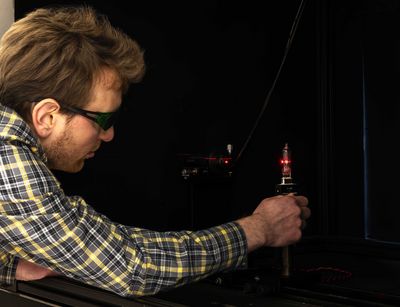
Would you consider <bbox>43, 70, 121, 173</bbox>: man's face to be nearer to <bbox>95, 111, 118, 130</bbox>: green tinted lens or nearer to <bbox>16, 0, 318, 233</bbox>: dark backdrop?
<bbox>95, 111, 118, 130</bbox>: green tinted lens

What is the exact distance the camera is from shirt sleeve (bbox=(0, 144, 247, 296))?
1090 millimetres

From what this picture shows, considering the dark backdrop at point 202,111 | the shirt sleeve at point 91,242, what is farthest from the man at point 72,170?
the dark backdrop at point 202,111

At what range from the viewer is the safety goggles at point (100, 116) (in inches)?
49.0

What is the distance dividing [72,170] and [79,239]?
294 millimetres

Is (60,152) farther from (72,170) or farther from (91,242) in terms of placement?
(91,242)

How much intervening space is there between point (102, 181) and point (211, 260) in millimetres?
694

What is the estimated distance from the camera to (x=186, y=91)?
6.66 feet

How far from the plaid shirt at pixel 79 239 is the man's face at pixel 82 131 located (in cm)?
7

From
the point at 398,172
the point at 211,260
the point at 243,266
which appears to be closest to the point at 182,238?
the point at 211,260

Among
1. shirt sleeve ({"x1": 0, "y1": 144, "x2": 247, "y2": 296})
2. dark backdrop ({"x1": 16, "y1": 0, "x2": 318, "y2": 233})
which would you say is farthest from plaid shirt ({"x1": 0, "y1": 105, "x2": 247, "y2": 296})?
dark backdrop ({"x1": 16, "y1": 0, "x2": 318, "y2": 233})

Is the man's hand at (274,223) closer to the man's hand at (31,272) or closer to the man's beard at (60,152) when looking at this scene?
the man's beard at (60,152)

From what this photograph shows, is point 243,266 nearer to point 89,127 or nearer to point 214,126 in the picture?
point 89,127

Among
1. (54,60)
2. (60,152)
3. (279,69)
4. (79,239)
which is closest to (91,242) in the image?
(79,239)

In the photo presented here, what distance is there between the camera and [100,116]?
4.18 ft
